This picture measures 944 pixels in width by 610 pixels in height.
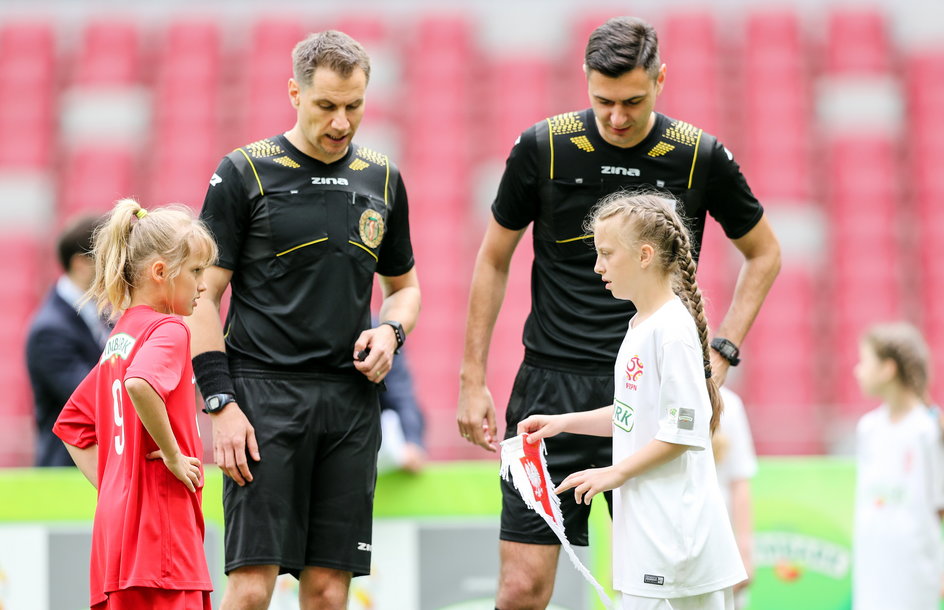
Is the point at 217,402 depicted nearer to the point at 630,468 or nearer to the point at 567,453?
the point at 567,453

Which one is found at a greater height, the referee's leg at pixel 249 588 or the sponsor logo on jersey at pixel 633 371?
the sponsor logo on jersey at pixel 633 371

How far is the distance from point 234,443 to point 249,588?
1.53ft

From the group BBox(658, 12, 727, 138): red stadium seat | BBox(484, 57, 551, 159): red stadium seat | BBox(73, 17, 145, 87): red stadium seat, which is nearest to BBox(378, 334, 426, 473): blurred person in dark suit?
BBox(484, 57, 551, 159): red stadium seat

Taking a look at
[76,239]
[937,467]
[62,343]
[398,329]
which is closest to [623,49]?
[398,329]

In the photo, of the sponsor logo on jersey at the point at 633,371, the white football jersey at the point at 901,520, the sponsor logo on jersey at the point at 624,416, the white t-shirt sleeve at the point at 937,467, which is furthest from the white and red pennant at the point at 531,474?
the white t-shirt sleeve at the point at 937,467

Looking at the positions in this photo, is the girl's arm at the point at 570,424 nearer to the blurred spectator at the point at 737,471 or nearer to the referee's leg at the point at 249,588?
the referee's leg at the point at 249,588

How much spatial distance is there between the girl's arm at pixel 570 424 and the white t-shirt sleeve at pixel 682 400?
1.03ft

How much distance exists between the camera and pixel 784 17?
12.6m

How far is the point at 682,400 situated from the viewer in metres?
3.38

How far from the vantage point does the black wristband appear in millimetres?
3893

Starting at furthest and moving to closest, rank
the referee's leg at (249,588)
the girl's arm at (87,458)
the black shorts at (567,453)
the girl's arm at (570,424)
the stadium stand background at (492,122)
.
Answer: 1. the stadium stand background at (492,122)
2. the black shorts at (567,453)
3. the referee's leg at (249,588)
4. the girl's arm at (87,458)
5. the girl's arm at (570,424)

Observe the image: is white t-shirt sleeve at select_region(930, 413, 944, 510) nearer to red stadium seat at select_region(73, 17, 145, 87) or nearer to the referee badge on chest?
the referee badge on chest

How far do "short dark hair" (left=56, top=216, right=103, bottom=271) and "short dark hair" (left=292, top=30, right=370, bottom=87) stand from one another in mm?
2356

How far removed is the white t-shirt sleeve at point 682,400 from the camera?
11.1 feet
